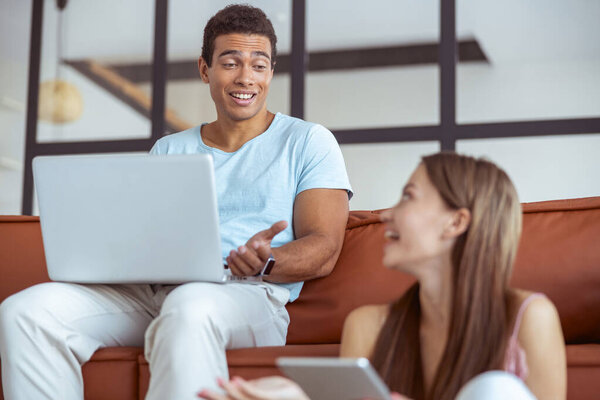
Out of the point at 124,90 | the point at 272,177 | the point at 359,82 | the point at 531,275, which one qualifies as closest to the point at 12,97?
the point at 124,90

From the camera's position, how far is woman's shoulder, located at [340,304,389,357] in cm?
150

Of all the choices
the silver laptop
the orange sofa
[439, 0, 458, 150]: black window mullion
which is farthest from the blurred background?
the silver laptop

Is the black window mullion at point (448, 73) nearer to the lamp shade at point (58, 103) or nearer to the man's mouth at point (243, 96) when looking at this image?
the man's mouth at point (243, 96)

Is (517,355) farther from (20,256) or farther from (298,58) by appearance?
(298,58)

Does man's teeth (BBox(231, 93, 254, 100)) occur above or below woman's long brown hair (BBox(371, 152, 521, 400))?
above

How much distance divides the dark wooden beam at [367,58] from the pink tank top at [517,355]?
3116mm

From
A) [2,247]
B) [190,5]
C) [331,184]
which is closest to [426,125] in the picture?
[190,5]

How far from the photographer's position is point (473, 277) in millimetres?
1386

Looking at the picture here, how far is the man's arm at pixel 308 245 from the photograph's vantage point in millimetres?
1768

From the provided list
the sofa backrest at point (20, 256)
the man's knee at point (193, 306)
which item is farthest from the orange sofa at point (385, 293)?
the sofa backrest at point (20, 256)

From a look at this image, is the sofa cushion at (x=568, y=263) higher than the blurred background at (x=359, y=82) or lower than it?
lower

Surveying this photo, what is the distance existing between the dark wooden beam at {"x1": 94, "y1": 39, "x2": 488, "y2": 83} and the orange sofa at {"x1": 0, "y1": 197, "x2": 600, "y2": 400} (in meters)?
2.30

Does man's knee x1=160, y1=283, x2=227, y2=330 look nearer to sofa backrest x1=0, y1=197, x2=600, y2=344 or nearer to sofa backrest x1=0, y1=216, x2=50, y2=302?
sofa backrest x1=0, y1=197, x2=600, y2=344

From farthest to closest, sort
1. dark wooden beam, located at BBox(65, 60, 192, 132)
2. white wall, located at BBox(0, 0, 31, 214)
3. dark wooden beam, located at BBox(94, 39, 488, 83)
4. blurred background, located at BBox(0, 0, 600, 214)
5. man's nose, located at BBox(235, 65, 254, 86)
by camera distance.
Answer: white wall, located at BBox(0, 0, 31, 214) → dark wooden beam, located at BBox(65, 60, 192, 132) → dark wooden beam, located at BBox(94, 39, 488, 83) → blurred background, located at BBox(0, 0, 600, 214) → man's nose, located at BBox(235, 65, 254, 86)
